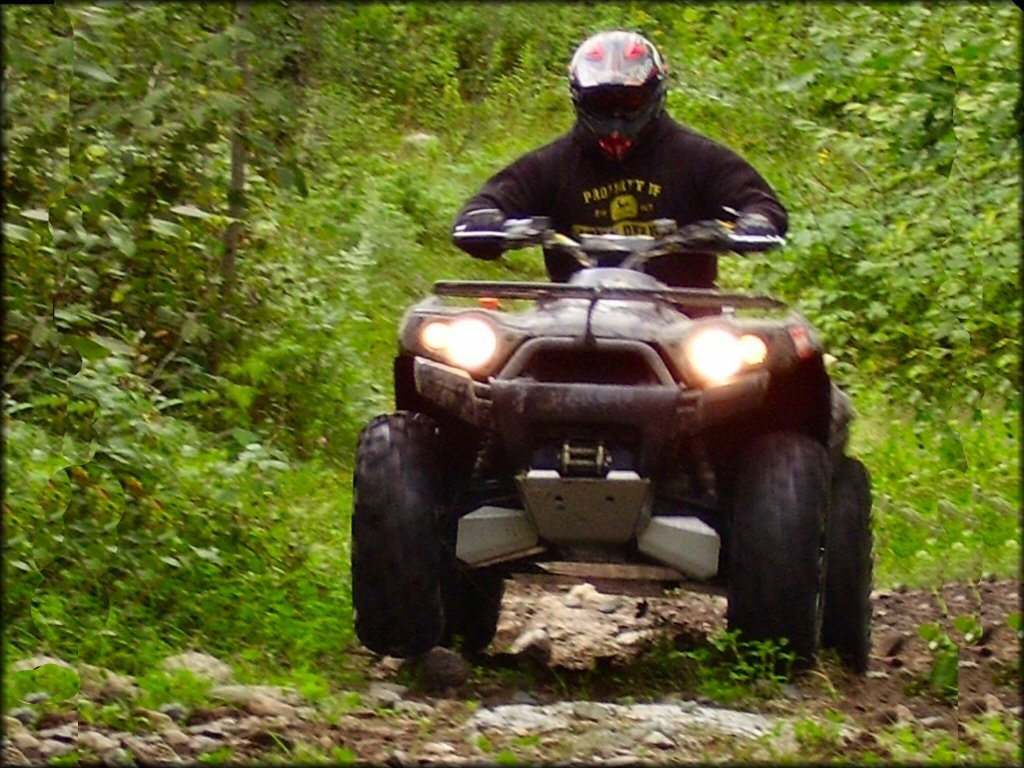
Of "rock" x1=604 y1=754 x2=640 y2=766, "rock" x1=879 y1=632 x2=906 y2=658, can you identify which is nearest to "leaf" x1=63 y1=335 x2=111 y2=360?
"rock" x1=604 y1=754 x2=640 y2=766

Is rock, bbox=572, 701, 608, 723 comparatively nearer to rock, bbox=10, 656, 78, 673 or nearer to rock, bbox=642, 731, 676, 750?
rock, bbox=642, 731, 676, 750

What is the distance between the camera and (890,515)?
740 centimetres

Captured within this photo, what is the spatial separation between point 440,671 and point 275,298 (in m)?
2.72

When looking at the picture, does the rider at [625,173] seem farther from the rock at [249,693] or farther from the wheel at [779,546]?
the rock at [249,693]

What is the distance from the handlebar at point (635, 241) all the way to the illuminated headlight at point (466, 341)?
55 centimetres

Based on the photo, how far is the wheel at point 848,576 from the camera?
17.3ft

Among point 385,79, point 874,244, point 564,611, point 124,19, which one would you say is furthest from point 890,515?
point 385,79

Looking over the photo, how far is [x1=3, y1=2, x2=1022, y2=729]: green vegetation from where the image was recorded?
16.9 feet

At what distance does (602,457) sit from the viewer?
4.52 m

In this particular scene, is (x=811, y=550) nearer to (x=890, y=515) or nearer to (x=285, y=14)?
(x=890, y=515)

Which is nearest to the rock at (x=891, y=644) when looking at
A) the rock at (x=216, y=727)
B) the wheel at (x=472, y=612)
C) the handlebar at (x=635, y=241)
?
the wheel at (x=472, y=612)

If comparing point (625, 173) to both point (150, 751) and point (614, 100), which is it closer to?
point (614, 100)

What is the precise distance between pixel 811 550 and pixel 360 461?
50.1 inches

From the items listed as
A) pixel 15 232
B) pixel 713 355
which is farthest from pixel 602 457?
pixel 15 232
